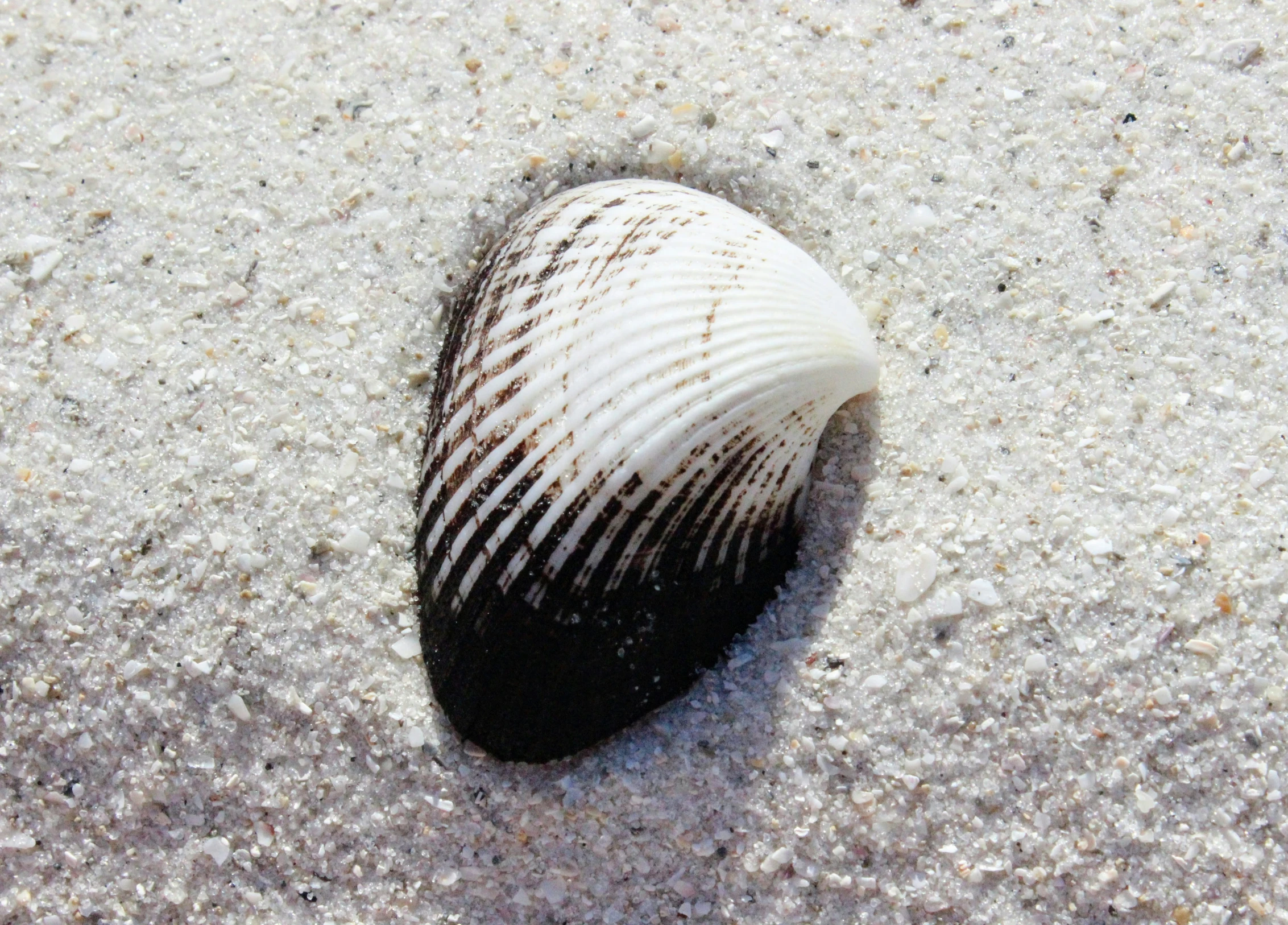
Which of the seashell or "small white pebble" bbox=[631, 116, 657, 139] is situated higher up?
"small white pebble" bbox=[631, 116, 657, 139]

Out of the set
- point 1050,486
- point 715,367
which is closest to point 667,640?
point 715,367

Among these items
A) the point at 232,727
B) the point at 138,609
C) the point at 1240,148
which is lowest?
the point at 232,727

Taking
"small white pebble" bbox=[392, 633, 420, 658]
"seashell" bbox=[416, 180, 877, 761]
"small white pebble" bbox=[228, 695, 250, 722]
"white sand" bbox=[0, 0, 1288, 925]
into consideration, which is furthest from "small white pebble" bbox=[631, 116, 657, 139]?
"small white pebble" bbox=[228, 695, 250, 722]

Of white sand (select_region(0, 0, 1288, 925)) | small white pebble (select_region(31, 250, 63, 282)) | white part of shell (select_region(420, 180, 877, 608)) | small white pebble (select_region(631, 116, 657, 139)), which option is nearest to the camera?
white part of shell (select_region(420, 180, 877, 608))

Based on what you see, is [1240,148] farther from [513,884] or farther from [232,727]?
[232,727]

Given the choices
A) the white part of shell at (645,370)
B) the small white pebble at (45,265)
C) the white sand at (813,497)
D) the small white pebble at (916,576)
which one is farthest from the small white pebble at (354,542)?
the small white pebble at (916,576)

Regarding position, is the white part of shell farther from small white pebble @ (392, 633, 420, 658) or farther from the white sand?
the white sand

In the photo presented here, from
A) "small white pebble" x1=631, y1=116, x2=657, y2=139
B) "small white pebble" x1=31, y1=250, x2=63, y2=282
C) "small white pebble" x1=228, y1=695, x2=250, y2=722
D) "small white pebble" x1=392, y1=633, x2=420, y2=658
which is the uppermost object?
"small white pebble" x1=631, y1=116, x2=657, y2=139

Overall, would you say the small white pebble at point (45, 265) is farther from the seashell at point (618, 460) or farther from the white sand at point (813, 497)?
the seashell at point (618, 460)

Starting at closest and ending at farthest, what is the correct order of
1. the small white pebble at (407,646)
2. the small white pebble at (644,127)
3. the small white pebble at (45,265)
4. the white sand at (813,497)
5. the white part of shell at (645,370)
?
the white part of shell at (645,370) → the white sand at (813,497) → the small white pebble at (407,646) → the small white pebble at (45,265) → the small white pebble at (644,127)
